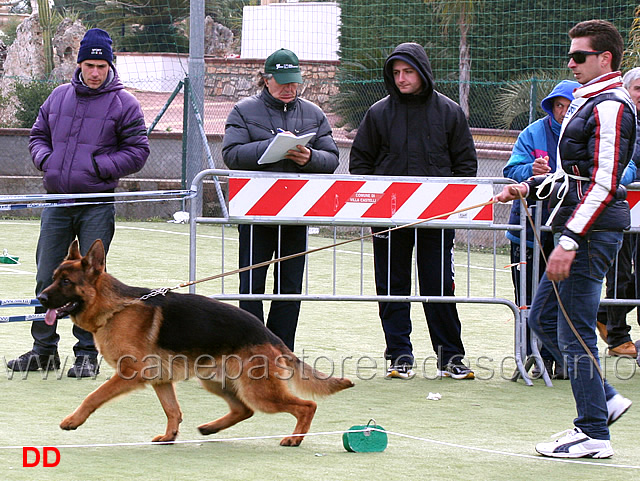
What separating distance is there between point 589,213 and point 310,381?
5.18 ft

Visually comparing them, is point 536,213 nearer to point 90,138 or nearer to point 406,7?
point 90,138

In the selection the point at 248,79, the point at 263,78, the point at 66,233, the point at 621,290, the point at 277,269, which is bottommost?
the point at 621,290

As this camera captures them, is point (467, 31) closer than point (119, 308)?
No

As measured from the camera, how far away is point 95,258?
512cm

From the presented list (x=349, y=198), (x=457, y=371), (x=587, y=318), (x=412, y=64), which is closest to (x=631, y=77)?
(x=412, y=64)

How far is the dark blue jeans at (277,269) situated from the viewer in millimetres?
6797

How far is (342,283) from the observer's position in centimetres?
1116

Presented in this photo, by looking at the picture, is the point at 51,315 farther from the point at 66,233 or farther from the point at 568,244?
the point at 568,244

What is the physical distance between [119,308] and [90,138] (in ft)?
6.26

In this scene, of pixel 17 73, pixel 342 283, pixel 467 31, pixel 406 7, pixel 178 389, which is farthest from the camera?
pixel 17 73

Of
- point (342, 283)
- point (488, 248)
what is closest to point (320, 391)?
point (342, 283)

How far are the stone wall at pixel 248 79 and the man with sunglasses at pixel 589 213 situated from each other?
1628 centimetres

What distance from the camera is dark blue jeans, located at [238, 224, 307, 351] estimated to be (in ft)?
22.3

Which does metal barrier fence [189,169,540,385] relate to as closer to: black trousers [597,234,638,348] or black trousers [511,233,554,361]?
black trousers [511,233,554,361]
